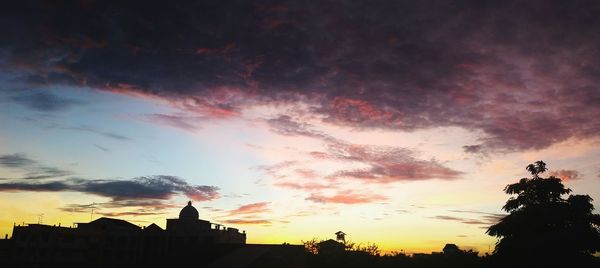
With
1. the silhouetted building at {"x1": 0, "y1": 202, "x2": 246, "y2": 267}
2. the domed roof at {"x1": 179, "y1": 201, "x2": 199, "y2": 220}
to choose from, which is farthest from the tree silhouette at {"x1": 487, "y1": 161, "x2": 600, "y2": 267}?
the domed roof at {"x1": 179, "y1": 201, "x2": 199, "y2": 220}

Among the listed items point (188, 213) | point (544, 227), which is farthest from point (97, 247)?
point (544, 227)

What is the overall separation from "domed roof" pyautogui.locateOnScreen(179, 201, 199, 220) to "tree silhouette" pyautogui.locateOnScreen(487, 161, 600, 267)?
65558 millimetres

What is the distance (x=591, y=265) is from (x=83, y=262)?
76.3m

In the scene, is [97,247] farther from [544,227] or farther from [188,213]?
[544,227]

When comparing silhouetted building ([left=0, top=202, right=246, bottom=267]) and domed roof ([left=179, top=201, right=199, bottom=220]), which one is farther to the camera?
domed roof ([left=179, top=201, right=199, bottom=220])

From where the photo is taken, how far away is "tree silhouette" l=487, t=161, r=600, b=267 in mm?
43750

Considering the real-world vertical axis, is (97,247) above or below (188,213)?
below

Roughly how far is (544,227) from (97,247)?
71.5 m

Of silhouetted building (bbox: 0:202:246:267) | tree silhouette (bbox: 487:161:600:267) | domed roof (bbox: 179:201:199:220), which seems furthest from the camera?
domed roof (bbox: 179:201:199:220)

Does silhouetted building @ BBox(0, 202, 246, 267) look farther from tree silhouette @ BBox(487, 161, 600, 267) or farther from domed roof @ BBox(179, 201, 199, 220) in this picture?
tree silhouette @ BBox(487, 161, 600, 267)

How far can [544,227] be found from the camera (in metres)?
46.4

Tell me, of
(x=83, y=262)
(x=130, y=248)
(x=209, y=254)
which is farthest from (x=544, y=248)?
(x=83, y=262)

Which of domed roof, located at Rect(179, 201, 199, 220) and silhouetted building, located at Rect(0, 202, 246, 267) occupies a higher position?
domed roof, located at Rect(179, 201, 199, 220)

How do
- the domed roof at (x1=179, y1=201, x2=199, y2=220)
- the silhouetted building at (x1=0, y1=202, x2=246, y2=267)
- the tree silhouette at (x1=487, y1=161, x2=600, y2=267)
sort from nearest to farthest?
the tree silhouette at (x1=487, y1=161, x2=600, y2=267) < the silhouetted building at (x1=0, y1=202, x2=246, y2=267) < the domed roof at (x1=179, y1=201, x2=199, y2=220)
